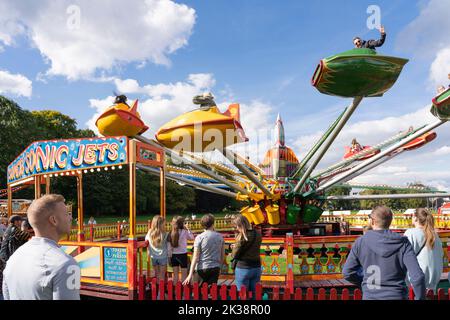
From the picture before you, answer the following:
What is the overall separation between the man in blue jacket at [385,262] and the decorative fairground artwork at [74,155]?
5929mm

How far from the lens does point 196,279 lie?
5945mm

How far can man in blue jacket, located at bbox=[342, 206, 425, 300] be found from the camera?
10.4 feet

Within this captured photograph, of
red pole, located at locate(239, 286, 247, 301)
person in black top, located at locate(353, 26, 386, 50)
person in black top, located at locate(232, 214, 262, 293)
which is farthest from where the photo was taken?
person in black top, located at locate(353, 26, 386, 50)

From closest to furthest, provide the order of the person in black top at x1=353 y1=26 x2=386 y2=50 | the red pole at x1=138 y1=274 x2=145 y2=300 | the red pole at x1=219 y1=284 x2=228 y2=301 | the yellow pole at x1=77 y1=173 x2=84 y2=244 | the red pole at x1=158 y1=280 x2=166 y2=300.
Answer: the red pole at x1=219 y1=284 x2=228 y2=301 → the red pole at x1=158 y1=280 x2=166 y2=300 → the red pole at x1=138 y1=274 x2=145 y2=300 → the person in black top at x1=353 y1=26 x2=386 y2=50 → the yellow pole at x1=77 y1=173 x2=84 y2=244

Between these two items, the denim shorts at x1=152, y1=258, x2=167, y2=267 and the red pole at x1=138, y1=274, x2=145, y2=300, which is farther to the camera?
the denim shorts at x1=152, y1=258, x2=167, y2=267

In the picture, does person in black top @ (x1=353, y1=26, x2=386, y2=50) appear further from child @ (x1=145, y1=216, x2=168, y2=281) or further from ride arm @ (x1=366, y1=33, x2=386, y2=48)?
child @ (x1=145, y1=216, x2=168, y2=281)

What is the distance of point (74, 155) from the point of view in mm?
9023

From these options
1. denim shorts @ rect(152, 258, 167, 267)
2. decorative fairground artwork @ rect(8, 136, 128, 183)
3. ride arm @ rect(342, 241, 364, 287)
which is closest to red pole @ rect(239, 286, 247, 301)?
ride arm @ rect(342, 241, 364, 287)

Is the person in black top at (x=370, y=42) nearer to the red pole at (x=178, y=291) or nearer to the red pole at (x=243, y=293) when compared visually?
the red pole at (x=243, y=293)

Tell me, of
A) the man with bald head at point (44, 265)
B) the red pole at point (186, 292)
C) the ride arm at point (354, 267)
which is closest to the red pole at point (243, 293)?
the red pole at point (186, 292)

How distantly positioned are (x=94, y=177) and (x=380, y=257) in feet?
135

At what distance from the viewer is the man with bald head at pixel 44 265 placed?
2.04 meters

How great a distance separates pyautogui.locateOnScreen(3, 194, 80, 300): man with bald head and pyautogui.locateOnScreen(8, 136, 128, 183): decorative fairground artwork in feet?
19.3
